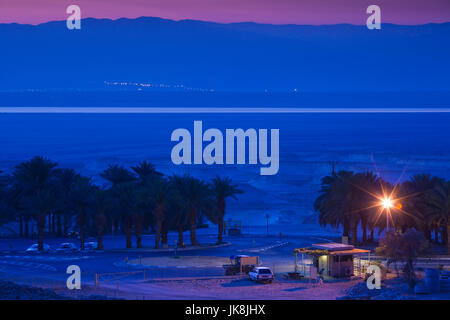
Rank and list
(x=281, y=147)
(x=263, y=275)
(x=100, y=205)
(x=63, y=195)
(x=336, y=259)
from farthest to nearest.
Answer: (x=281, y=147) → (x=63, y=195) → (x=100, y=205) → (x=336, y=259) → (x=263, y=275)

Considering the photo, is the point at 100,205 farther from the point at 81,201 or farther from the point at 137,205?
the point at 137,205

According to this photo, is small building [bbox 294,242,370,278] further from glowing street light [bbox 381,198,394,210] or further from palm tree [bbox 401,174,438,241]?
palm tree [bbox 401,174,438,241]

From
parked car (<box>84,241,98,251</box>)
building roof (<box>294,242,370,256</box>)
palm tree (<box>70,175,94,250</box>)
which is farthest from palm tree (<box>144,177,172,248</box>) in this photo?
building roof (<box>294,242,370,256</box>)

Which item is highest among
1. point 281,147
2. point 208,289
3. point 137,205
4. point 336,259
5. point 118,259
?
point 281,147

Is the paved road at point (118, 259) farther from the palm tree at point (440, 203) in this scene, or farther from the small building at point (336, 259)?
the palm tree at point (440, 203)

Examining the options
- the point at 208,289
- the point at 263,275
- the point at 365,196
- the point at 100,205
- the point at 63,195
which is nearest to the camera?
the point at 208,289

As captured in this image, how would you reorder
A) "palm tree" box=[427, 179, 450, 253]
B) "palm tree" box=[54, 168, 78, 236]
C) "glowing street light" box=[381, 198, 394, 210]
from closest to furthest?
"glowing street light" box=[381, 198, 394, 210], "palm tree" box=[427, 179, 450, 253], "palm tree" box=[54, 168, 78, 236]

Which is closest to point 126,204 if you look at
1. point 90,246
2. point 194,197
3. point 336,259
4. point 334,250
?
point 90,246

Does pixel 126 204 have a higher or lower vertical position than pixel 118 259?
higher

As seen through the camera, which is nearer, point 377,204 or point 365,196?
point 377,204

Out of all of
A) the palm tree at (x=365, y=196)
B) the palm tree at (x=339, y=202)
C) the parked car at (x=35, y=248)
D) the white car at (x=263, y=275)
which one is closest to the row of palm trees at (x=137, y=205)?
the parked car at (x=35, y=248)

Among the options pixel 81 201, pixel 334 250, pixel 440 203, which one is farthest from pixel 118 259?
pixel 440 203
